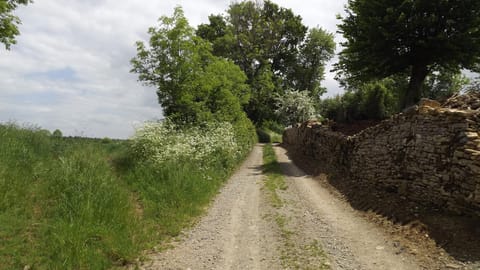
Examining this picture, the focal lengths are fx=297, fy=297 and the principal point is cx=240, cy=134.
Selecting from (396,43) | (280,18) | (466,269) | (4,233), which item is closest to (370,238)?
(466,269)

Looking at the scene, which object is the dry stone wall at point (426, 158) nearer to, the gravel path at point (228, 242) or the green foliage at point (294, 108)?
the gravel path at point (228, 242)

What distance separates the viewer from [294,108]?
42812mm

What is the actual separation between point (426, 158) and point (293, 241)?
13.4ft

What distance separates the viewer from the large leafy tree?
4278 cm

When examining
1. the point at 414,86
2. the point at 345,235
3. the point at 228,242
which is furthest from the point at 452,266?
the point at 414,86

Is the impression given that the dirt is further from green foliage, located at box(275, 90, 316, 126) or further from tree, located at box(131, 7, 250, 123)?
green foliage, located at box(275, 90, 316, 126)

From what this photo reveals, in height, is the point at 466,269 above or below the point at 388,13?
below

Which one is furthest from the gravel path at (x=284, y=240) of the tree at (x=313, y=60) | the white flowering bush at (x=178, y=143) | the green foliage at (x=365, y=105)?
the tree at (x=313, y=60)

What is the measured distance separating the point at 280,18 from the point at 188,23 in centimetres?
3499

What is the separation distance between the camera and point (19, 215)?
6992mm

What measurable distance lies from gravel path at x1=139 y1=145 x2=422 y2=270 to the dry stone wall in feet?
5.13

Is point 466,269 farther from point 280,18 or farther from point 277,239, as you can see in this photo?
point 280,18

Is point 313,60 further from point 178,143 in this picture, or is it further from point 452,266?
point 452,266

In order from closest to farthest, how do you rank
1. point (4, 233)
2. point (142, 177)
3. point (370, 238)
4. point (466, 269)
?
1. point (466, 269)
2. point (4, 233)
3. point (370, 238)
4. point (142, 177)
